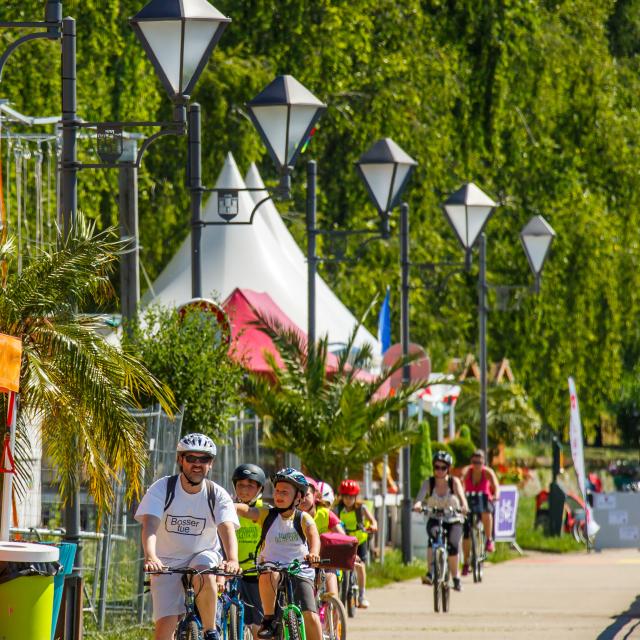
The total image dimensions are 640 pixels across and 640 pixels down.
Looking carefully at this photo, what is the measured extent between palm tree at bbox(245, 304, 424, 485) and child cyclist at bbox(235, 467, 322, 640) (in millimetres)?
6581

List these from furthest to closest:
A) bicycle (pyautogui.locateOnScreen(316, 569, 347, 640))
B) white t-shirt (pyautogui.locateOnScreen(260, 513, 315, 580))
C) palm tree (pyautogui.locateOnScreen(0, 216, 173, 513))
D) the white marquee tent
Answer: the white marquee tent, bicycle (pyautogui.locateOnScreen(316, 569, 347, 640)), palm tree (pyautogui.locateOnScreen(0, 216, 173, 513)), white t-shirt (pyautogui.locateOnScreen(260, 513, 315, 580))

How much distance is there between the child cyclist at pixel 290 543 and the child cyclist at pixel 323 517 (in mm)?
1719

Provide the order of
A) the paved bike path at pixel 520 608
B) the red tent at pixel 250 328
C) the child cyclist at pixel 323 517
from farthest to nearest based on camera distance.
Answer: the red tent at pixel 250 328 → the paved bike path at pixel 520 608 → the child cyclist at pixel 323 517

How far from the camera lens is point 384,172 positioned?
67.2 ft

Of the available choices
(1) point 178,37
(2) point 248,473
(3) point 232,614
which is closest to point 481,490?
(2) point 248,473

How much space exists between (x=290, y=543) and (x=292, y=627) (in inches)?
25.5

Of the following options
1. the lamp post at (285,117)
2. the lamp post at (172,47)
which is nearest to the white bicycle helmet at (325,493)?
the lamp post at (285,117)

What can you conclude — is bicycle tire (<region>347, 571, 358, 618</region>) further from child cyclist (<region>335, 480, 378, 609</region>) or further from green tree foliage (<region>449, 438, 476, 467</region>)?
green tree foliage (<region>449, 438, 476, 467</region>)

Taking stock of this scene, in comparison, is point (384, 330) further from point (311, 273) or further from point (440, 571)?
point (440, 571)

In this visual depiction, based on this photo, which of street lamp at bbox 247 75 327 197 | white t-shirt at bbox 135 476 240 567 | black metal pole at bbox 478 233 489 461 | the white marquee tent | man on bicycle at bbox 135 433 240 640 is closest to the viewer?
man on bicycle at bbox 135 433 240 640

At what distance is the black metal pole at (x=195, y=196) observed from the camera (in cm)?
1655

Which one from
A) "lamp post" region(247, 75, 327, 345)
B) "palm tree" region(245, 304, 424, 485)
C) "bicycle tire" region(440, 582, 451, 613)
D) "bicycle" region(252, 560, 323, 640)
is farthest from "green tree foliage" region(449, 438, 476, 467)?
"bicycle" region(252, 560, 323, 640)

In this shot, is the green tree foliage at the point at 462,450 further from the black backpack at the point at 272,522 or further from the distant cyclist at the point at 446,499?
the black backpack at the point at 272,522

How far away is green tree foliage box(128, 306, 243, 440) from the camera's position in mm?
15500
